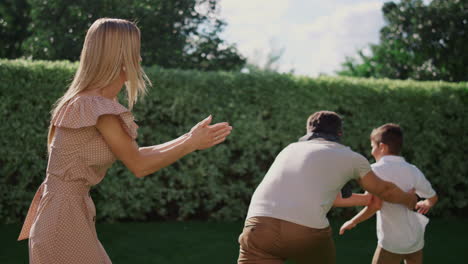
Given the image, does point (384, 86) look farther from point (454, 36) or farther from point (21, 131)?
point (454, 36)

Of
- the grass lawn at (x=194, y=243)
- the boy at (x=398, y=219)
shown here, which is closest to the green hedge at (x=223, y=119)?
the grass lawn at (x=194, y=243)

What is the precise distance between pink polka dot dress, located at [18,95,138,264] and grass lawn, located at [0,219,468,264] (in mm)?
4114

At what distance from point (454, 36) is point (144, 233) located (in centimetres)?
1650

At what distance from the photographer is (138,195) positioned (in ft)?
29.0

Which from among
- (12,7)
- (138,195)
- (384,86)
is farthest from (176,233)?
(12,7)

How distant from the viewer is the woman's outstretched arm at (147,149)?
2.44 m

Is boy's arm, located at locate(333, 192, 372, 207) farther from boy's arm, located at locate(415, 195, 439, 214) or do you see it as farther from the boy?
boy's arm, located at locate(415, 195, 439, 214)

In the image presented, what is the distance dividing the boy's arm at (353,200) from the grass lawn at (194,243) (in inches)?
103

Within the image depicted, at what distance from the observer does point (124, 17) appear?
14820 millimetres

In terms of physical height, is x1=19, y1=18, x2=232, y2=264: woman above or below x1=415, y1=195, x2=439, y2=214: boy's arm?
above

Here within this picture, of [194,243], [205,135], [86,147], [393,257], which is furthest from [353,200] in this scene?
[194,243]

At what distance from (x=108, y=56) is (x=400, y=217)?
2.82m

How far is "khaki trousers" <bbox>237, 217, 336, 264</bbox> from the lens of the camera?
10.6 ft

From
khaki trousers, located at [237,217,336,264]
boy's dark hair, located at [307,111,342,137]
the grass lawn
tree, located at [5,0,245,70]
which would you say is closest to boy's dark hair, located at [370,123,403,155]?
boy's dark hair, located at [307,111,342,137]
